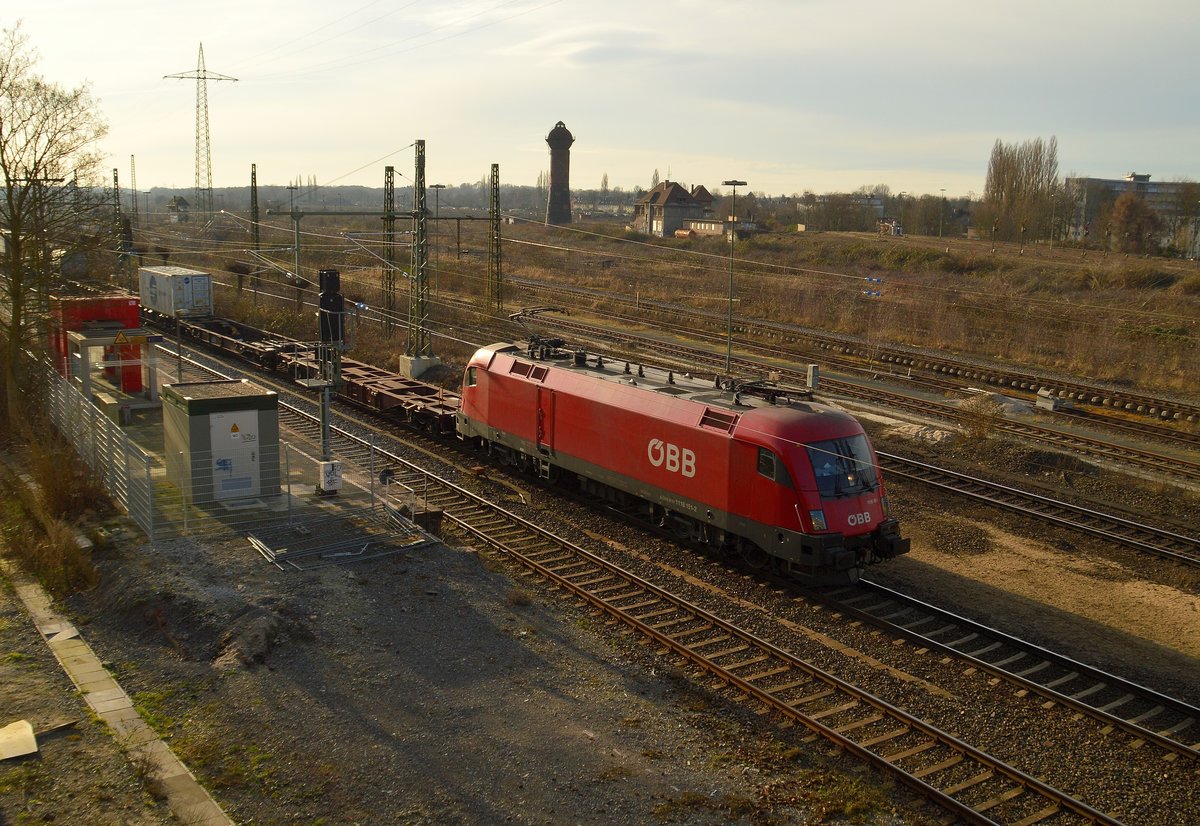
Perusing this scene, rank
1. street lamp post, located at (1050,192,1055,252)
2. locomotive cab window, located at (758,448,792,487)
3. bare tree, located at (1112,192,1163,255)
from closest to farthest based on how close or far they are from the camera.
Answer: locomotive cab window, located at (758,448,792,487) → bare tree, located at (1112,192,1163,255) → street lamp post, located at (1050,192,1055,252)

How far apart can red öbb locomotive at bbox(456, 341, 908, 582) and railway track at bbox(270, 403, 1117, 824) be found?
1.80 metres

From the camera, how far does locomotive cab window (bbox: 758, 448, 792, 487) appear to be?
14949 mm

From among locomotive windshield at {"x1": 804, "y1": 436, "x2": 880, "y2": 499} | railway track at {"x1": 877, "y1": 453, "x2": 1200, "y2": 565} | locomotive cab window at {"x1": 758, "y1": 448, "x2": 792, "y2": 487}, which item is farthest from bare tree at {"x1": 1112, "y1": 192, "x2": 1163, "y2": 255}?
locomotive cab window at {"x1": 758, "y1": 448, "x2": 792, "y2": 487}

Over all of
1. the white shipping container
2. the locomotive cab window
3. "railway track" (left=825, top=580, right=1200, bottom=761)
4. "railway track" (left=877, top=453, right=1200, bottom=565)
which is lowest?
"railway track" (left=825, top=580, right=1200, bottom=761)

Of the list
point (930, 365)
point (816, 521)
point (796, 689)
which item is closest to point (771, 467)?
point (816, 521)

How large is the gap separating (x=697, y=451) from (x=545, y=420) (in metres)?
4.83

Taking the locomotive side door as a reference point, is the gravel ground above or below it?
below

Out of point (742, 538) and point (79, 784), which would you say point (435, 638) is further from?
point (742, 538)

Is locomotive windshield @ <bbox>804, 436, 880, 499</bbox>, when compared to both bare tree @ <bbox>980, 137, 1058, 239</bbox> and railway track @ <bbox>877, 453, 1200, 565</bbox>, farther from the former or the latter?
bare tree @ <bbox>980, 137, 1058, 239</bbox>

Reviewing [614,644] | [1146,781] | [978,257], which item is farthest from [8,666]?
[978,257]

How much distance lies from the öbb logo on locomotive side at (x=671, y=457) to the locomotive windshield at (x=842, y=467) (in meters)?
2.36

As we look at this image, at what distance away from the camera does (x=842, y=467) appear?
15.4 m

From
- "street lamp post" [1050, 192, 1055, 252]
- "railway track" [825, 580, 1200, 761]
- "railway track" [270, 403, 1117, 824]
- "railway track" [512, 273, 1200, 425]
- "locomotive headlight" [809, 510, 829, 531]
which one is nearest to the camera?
"railway track" [270, 403, 1117, 824]

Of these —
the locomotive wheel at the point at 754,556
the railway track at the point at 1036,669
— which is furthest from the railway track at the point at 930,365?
the locomotive wheel at the point at 754,556
